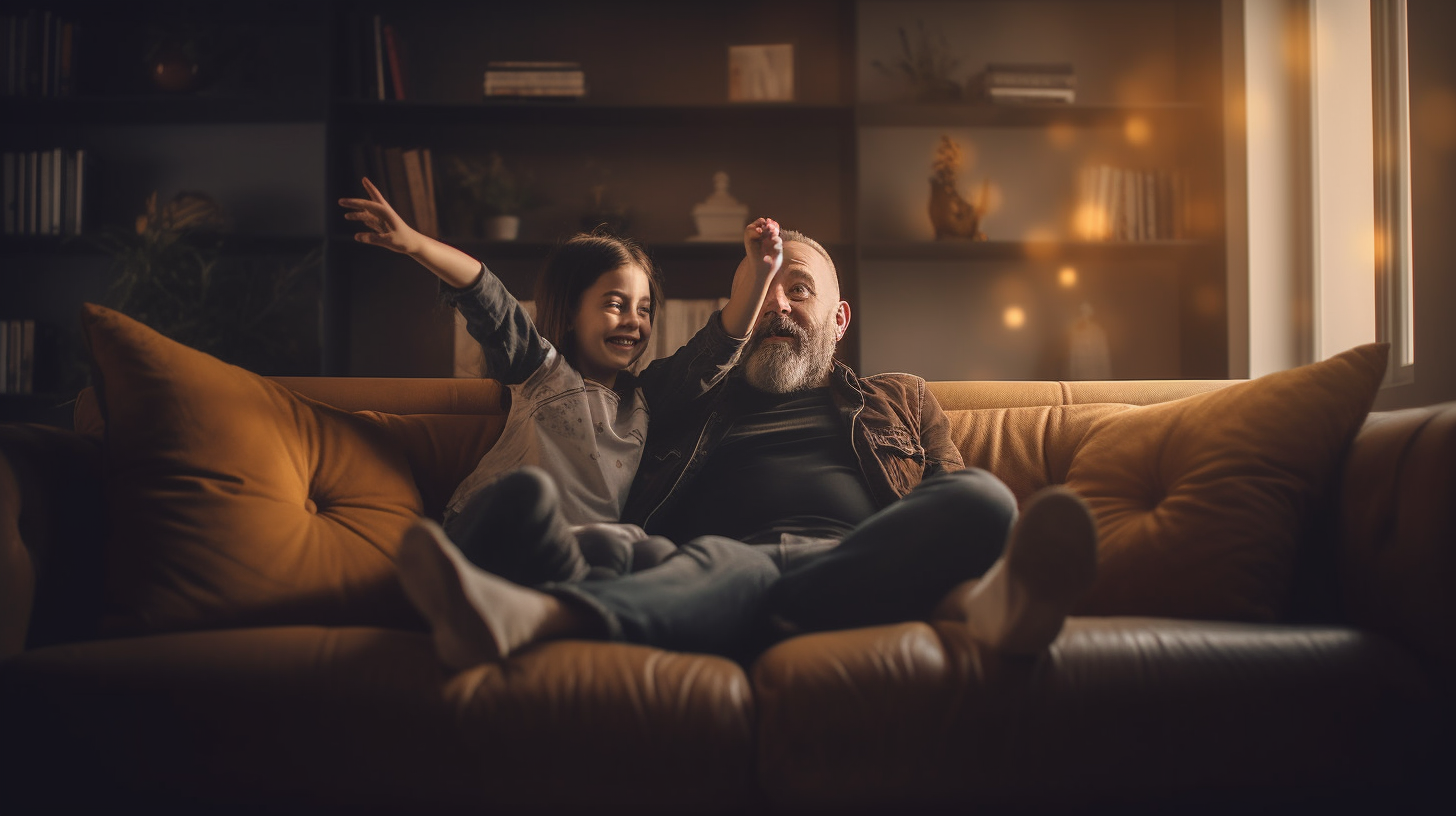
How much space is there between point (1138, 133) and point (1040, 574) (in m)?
2.86

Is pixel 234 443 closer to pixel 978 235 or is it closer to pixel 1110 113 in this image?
pixel 978 235

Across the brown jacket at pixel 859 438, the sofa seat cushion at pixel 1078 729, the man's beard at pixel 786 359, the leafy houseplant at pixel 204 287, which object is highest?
the leafy houseplant at pixel 204 287

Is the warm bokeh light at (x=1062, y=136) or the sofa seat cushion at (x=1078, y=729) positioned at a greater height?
the warm bokeh light at (x=1062, y=136)

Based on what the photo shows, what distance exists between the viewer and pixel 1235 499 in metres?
1.23

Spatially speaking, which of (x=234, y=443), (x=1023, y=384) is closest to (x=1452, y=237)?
(x=1023, y=384)

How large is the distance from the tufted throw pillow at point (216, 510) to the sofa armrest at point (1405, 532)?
4.09 ft

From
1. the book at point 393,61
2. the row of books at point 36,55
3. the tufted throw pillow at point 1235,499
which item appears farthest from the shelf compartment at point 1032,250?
the row of books at point 36,55

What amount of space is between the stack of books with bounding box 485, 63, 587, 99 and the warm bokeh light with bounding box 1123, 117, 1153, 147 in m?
1.90

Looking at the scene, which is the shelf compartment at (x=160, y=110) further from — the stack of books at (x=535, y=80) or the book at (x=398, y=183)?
the stack of books at (x=535, y=80)

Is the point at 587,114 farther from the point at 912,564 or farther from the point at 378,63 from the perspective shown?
the point at 912,564

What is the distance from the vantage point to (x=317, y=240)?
2.94m

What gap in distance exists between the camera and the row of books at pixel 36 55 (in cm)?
288

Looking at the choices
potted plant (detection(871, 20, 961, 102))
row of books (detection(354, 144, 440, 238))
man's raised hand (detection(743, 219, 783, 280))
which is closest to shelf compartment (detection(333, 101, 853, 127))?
row of books (detection(354, 144, 440, 238))

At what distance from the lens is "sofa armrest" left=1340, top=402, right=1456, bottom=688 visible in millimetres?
1051
